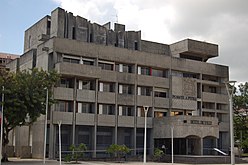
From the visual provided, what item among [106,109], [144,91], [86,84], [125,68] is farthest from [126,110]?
[86,84]

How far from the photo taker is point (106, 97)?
5706 cm

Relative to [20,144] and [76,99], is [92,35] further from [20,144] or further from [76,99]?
[20,144]

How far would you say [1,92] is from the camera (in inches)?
1629

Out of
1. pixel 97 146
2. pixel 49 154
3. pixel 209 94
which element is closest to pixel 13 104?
pixel 49 154

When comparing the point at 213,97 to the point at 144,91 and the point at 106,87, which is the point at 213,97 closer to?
the point at 144,91

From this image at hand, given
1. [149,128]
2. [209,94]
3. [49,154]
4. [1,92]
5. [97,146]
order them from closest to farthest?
[1,92], [49,154], [97,146], [149,128], [209,94]

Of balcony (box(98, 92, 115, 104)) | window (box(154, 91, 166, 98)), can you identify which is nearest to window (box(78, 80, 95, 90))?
balcony (box(98, 92, 115, 104))

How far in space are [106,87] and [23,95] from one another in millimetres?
17653

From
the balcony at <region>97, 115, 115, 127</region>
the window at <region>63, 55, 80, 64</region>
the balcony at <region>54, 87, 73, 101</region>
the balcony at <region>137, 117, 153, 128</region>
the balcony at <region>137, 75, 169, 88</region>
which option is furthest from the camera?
the balcony at <region>137, 75, 169, 88</region>

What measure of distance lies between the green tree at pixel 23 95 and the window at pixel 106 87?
40.5 ft

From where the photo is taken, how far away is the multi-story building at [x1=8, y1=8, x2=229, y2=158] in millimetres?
54250

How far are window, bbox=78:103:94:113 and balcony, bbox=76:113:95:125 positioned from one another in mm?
909

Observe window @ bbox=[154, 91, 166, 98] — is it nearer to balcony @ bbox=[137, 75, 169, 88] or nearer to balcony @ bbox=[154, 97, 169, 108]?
balcony @ bbox=[154, 97, 169, 108]

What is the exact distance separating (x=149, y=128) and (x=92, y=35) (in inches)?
667
